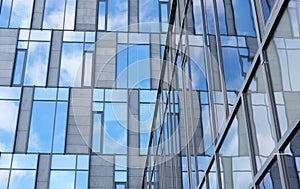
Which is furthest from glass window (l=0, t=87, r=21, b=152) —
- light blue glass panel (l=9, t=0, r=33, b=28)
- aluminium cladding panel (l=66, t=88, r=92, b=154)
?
light blue glass panel (l=9, t=0, r=33, b=28)

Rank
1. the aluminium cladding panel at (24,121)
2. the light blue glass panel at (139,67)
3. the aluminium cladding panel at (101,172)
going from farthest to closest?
the light blue glass panel at (139,67) → the aluminium cladding panel at (24,121) → the aluminium cladding panel at (101,172)

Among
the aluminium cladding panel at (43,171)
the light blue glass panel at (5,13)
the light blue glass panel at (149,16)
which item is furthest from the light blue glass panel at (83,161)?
the light blue glass panel at (5,13)

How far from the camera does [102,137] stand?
2239 cm

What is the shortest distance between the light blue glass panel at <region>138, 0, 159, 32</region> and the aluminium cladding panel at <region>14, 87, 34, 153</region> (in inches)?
250

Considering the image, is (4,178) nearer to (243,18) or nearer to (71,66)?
(71,66)

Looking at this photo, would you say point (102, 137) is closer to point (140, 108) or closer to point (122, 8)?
point (140, 108)

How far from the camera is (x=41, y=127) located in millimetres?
22844

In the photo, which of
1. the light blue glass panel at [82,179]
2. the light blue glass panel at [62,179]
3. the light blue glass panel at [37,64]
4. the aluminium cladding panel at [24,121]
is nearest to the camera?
the light blue glass panel at [82,179]

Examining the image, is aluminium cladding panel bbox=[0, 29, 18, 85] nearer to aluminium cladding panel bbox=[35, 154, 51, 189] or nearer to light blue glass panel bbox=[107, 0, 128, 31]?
aluminium cladding panel bbox=[35, 154, 51, 189]

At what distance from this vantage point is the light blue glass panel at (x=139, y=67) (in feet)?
74.8

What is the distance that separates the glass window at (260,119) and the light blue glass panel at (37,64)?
65.3 feet

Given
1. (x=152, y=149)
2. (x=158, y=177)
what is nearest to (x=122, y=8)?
(x=152, y=149)

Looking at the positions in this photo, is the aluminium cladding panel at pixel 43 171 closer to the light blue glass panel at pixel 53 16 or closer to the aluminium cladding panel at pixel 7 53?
the aluminium cladding panel at pixel 7 53

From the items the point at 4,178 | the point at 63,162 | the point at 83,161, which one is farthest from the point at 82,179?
the point at 4,178
